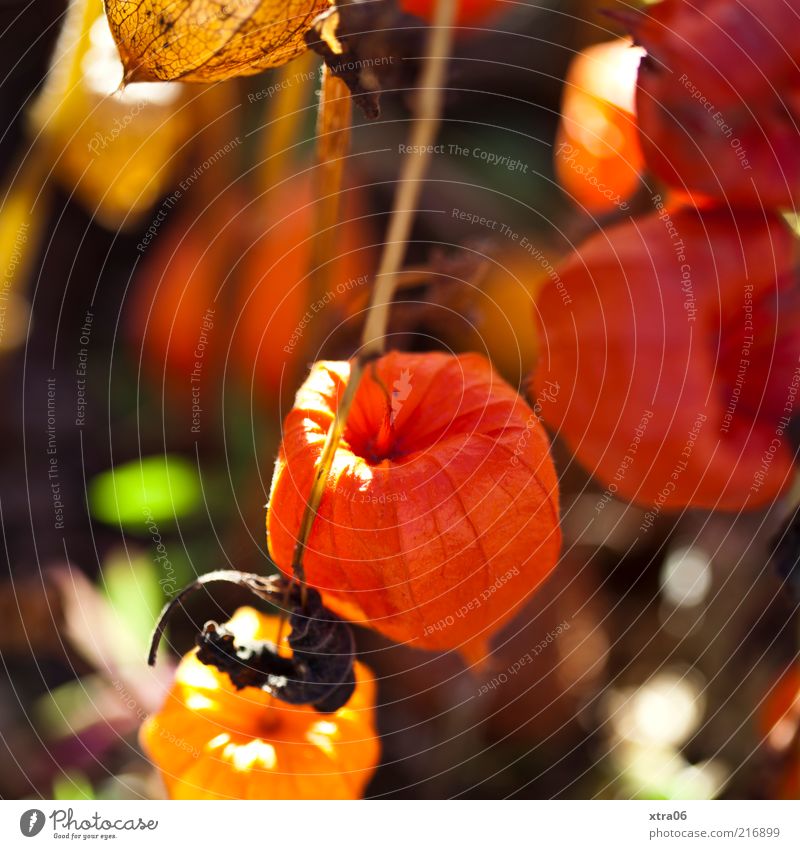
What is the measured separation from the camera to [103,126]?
0.41m

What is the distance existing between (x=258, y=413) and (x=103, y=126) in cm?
16

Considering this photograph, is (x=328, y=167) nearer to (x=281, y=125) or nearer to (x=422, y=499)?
(x=281, y=125)

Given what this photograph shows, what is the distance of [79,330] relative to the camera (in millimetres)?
417

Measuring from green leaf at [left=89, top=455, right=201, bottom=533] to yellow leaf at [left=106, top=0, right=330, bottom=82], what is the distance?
192 mm

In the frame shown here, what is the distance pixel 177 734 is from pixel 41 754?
0.12 metres

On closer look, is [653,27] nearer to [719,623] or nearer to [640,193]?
[640,193]

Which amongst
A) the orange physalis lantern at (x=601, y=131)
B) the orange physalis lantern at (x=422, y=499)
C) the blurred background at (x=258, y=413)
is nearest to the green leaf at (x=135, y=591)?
the blurred background at (x=258, y=413)

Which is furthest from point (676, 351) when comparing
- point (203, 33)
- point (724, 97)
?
point (203, 33)
